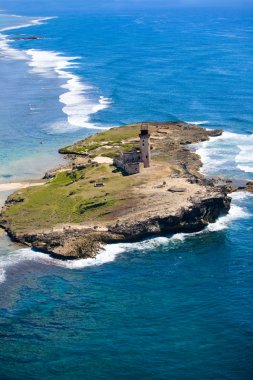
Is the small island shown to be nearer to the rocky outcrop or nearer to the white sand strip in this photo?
Answer: the rocky outcrop

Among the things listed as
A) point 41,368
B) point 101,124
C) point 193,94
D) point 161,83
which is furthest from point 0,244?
point 161,83

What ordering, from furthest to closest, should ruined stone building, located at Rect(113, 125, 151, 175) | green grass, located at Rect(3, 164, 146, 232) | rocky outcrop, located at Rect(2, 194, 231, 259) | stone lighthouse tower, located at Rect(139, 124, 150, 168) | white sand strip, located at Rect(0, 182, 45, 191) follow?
white sand strip, located at Rect(0, 182, 45, 191)
stone lighthouse tower, located at Rect(139, 124, 150, 168)
ruined stone building, located at Rect(113, 125, 151, 175)
green grass, located at Rect(3, 164, 146, 232)
rocky outcrop, located at Rect(2, 194, 231, 259)

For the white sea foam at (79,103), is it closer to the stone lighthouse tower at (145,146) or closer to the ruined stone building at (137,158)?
the ruined stone building at (137,158)

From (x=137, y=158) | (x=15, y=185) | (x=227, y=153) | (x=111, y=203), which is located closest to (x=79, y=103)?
(x=227, y=153)

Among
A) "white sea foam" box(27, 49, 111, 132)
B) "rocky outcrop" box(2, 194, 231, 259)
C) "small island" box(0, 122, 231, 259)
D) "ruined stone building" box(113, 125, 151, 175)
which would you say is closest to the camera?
"rocky outcrop" box(2, 194, 231, 259)

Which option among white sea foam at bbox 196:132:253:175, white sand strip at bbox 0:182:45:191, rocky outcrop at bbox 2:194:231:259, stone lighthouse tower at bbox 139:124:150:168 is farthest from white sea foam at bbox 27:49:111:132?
rocky outcrop at bbox 2:194:231:259

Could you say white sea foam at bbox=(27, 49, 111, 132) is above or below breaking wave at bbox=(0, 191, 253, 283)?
above

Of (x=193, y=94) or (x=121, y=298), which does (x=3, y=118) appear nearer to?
(x=193, y=94)
